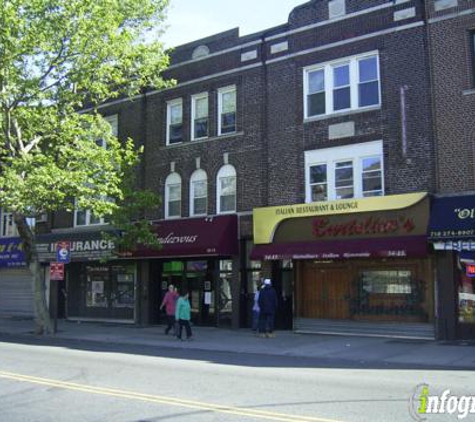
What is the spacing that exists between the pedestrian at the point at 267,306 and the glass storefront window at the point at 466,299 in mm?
5310

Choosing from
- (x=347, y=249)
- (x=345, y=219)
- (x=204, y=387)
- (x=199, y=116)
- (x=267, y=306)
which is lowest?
(x=204, y=387)

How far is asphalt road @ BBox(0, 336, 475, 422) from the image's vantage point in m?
7.50

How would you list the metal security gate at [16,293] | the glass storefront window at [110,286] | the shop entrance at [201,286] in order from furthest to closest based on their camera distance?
the metal security gate at [16,293] < the glass storefront window at [110,286] < the shop entrance at [201,286]

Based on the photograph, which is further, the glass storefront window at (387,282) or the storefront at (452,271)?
the glass storefront window at (387,282)

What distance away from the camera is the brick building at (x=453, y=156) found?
16.5 m

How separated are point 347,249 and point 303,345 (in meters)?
3.27

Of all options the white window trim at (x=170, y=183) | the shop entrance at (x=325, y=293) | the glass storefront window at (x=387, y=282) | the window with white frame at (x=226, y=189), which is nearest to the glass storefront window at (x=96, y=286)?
the white window trim at (x=170, y=183)

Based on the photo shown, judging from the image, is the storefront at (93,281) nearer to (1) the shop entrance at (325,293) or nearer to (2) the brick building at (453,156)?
(1) the shop entrance at (325,293)

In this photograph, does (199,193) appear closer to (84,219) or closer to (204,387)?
(84,219)

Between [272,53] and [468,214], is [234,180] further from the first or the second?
[468,214]

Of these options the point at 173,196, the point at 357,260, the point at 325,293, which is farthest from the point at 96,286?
the point at 357,260

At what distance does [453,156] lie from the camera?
56.7 ft

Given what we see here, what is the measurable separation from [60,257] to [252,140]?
7.73 metres

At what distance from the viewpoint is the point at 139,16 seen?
20453mm
